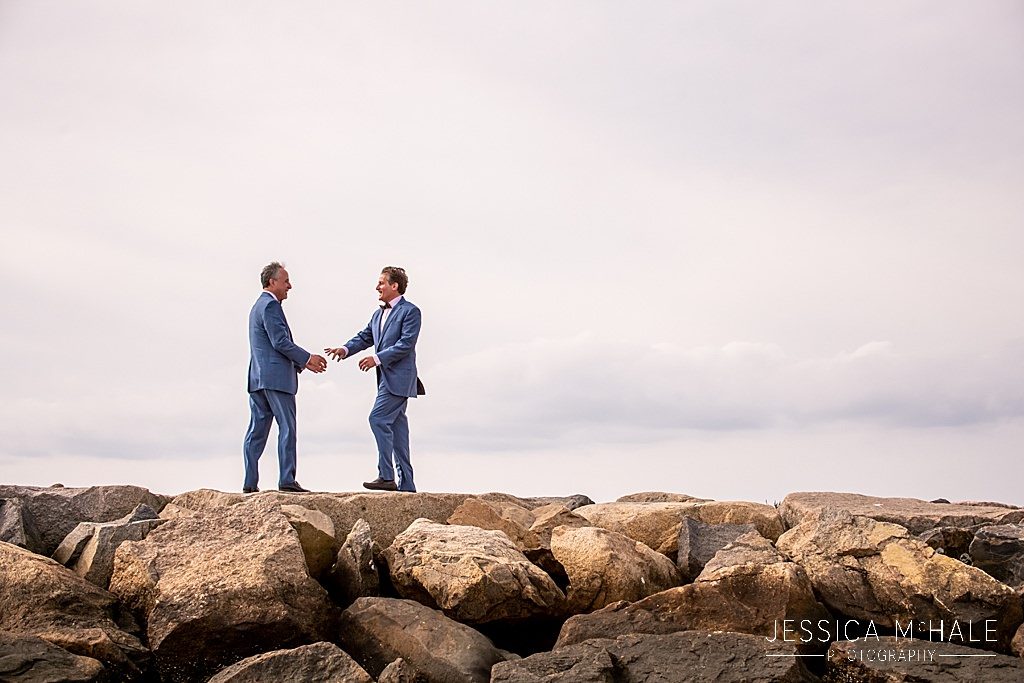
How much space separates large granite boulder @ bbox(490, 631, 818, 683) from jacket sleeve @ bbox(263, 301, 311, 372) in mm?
4974

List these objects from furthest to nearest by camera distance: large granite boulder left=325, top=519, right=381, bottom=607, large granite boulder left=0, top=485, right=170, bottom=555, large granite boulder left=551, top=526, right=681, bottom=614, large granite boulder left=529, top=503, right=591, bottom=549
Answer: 1. large granite boulder left=0, top=485, right=170, bottom=555
2. large granite boulder left=529, top=503, right=591, bottom=549
3. large granite boulder left=325, top=519, right=381, bottom=607
4. large granite boulder left=551, top=526, right=681, bottom=614

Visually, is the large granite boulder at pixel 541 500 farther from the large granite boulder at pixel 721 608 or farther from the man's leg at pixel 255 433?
the large granite boulder at pixel 721 608

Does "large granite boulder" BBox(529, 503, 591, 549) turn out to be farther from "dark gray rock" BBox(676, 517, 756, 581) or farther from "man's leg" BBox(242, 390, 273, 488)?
"man's leg" BBox(242, 390, 273, 488)

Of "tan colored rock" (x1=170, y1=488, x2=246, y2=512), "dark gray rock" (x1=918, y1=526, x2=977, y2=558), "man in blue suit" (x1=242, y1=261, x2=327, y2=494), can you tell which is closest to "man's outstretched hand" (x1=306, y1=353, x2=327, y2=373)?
"man in blue suit" (x1=242, y1=261, x2=327, y2=494)

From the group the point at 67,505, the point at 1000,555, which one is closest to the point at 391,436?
the point at 67,505

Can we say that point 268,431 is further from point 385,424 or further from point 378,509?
point 378,509

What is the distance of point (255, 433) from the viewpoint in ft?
33.7

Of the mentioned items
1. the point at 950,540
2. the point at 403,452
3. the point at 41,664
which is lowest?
the point at 41,664

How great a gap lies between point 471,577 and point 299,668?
49.1 inches

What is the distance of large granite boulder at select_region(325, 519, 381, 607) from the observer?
23.7ft

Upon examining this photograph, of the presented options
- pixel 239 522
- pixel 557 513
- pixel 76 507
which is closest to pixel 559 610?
pixel 557 513

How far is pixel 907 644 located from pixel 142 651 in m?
4.58

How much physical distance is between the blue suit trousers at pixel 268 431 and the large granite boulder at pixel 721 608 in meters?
4.22

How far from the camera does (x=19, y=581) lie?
22.7ft
